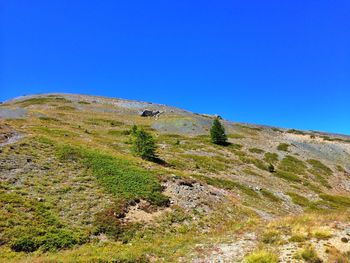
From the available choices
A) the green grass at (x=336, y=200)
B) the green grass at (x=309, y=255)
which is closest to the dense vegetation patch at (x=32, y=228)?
the green grass at (x=309, y=255)

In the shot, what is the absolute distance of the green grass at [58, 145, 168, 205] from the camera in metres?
27.4

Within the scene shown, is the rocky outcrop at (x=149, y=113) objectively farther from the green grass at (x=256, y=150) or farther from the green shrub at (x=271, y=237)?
the green shrub at (x=271, y=237)

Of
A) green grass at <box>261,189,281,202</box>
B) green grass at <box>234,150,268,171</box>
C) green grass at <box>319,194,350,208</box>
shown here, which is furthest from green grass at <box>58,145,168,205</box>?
green grass at <box>234,150,268,171</box>

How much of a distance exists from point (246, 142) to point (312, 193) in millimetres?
34075

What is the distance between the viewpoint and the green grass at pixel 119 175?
89.9 feet

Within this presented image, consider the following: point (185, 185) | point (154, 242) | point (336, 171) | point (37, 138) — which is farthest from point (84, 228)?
point (336, 171)

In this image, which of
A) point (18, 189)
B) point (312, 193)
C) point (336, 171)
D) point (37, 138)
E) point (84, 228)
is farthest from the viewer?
point (336, 171)

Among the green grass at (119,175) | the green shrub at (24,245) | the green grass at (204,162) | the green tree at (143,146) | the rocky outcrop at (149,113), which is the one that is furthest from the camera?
the rocky outcrop at (149,113)

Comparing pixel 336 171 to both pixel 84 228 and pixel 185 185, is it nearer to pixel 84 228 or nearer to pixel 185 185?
pixel 185 185

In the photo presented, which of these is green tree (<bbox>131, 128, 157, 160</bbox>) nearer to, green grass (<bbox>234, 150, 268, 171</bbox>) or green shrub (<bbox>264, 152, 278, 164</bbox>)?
green grass (<bbox>234, 150, 268, 171</bbox>)

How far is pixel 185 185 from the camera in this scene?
106 ft

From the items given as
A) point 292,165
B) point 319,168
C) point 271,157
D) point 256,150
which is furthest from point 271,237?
point 319,168

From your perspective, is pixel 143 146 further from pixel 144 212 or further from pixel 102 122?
pixel 102 122

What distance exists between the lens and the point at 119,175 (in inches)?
1211
